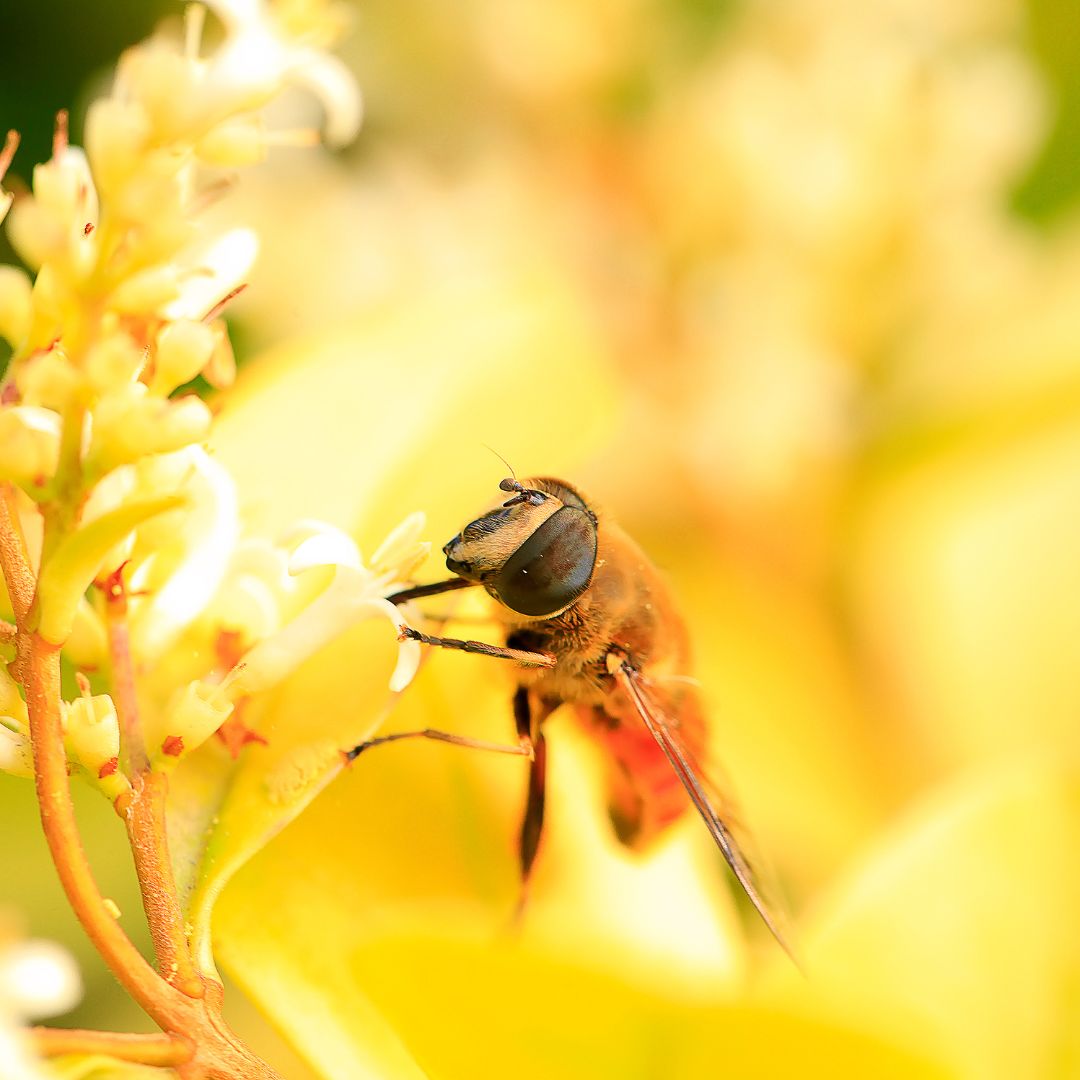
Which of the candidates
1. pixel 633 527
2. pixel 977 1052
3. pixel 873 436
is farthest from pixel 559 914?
pixel 873 436

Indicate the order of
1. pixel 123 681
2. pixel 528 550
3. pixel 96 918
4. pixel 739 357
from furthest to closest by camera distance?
pixel 739 357
pixel 528 550
pixel 123 681
pixel 96 918

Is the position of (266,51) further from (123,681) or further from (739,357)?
(739,357)

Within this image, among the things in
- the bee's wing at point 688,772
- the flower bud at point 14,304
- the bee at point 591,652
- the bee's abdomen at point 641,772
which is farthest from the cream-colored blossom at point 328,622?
the bee's abdomen at point 641,772

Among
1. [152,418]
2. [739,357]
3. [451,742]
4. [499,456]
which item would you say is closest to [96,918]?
[152,418]

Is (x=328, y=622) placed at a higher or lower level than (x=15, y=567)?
higher

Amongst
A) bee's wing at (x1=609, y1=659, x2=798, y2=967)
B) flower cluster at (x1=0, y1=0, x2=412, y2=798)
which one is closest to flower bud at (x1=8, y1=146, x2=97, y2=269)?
flower cluster at (x1=0, y1=0, x2=412, y2=798)

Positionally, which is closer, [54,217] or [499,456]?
[54,217]

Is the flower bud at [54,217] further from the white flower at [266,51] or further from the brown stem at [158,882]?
the brown stem at [158,882]

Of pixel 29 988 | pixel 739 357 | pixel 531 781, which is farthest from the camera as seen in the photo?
pixel 739 357
